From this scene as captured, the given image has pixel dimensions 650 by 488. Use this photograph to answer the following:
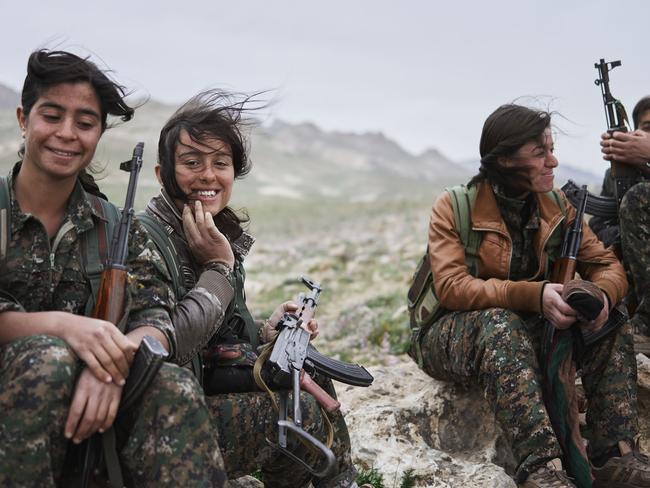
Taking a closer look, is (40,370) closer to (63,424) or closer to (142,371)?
(63,424)

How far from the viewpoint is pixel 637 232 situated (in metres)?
5.07

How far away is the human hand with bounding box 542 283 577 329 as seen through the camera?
4188 millimetres

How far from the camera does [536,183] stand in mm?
4668

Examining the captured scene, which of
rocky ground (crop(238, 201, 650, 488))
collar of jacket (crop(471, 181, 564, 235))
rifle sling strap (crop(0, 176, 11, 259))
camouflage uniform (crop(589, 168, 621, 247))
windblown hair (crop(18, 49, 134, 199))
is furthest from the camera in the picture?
camouflage uniform (crop(589, 168, 621, 247))

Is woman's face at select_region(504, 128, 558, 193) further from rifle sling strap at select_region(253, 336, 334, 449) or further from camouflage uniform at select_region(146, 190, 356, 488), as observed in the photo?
rifle sling strap at select_region(253, 336, 334, 449)

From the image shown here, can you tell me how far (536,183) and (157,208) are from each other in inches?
91.3

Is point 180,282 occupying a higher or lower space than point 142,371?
higher

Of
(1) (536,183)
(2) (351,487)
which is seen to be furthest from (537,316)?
(2) (351,487)

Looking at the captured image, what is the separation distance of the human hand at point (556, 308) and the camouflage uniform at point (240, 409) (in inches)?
52.4

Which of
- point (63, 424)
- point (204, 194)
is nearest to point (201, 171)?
point (204, 194)

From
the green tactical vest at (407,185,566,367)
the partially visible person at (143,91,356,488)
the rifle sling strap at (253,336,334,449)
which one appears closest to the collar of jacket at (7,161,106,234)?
the partially visible person at (143,91,356,488)

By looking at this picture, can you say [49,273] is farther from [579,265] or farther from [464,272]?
[579,265]

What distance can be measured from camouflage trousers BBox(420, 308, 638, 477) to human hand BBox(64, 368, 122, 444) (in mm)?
2169

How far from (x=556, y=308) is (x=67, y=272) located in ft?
8.55
